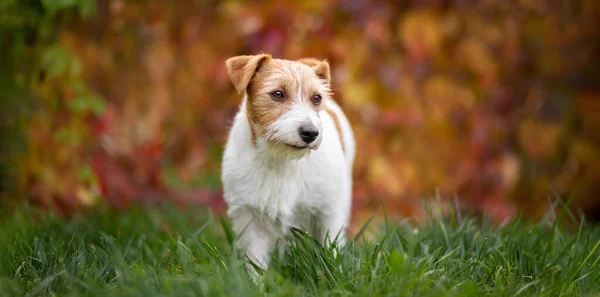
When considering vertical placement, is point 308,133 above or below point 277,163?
above

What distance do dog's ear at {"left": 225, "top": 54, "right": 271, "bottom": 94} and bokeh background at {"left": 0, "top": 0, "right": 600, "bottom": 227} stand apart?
6.03 feet

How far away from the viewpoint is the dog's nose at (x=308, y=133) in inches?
113

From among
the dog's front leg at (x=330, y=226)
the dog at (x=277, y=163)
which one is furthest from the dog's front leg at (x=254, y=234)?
the dog's front leg at (x=330, y=226)

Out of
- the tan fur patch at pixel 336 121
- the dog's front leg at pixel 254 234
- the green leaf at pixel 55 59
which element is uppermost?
the green leaf at pixel 55 59

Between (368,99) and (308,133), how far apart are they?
249 centimetres

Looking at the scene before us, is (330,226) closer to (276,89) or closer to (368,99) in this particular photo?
(276,89)

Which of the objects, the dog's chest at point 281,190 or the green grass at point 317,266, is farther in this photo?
the dog's chest at point 281,190

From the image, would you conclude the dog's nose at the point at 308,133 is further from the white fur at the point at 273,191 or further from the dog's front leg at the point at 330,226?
the dog's front leg at the point at 330,226

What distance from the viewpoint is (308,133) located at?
2875mm

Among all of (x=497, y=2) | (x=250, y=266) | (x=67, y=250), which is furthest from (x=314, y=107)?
(x=497, y=2)

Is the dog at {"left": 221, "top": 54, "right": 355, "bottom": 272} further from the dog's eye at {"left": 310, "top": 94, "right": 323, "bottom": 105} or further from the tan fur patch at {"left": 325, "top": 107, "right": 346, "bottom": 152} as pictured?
the tan fur patch at {"left": 325, "top": 107, "right": 346, "bottom": 152}

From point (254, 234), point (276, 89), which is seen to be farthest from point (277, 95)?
point (254, 234)

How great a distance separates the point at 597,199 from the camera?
578 cm

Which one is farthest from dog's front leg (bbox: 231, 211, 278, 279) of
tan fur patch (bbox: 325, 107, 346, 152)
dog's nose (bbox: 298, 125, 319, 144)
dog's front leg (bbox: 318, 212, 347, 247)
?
tan fur patch (bbox: 325, 107, 346, 152)
